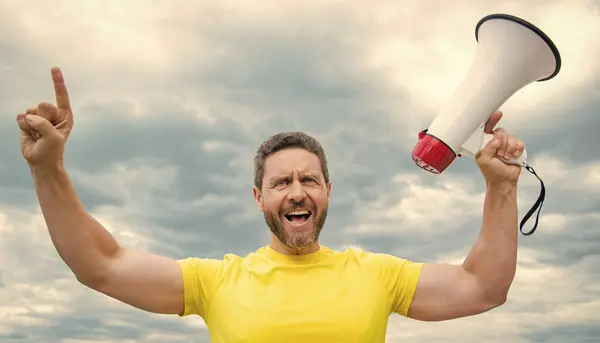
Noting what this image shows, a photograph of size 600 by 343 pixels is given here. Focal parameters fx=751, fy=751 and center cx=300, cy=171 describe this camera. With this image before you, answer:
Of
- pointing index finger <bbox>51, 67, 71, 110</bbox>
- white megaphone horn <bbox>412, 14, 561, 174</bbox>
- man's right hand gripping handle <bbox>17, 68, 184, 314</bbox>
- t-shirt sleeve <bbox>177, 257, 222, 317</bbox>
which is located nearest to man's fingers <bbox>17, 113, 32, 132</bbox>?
man's right hand gripping handle <bbox>17, 68, 184, 314</bbox>

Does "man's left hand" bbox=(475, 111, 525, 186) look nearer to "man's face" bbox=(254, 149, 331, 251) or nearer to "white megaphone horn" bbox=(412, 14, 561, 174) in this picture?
"white megaphone horn" bbox=(412, 14, 561, 174)

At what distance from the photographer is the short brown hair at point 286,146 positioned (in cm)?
616

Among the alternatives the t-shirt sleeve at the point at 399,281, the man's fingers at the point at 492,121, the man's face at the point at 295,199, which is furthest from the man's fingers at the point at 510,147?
the man's face at the point at 295,199

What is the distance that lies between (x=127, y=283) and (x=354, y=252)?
184 cm

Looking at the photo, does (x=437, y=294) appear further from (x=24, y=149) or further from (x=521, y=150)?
(x=24, y=149)

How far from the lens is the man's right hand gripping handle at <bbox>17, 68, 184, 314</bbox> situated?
532 centimetres

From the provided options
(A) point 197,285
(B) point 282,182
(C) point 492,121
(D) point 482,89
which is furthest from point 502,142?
(A) point 197,285

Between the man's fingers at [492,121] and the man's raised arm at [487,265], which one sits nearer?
the man's raised arm at [487,265]

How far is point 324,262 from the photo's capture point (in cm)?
596

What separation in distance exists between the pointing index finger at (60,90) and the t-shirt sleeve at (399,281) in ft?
8.87

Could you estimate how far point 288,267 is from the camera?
5875 mm

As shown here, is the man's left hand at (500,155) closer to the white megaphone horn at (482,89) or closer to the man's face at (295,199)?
the white megaphone horn at (482,89)

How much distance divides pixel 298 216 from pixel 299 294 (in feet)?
2.11

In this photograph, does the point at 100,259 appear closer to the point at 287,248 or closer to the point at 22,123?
the point at 22,123
